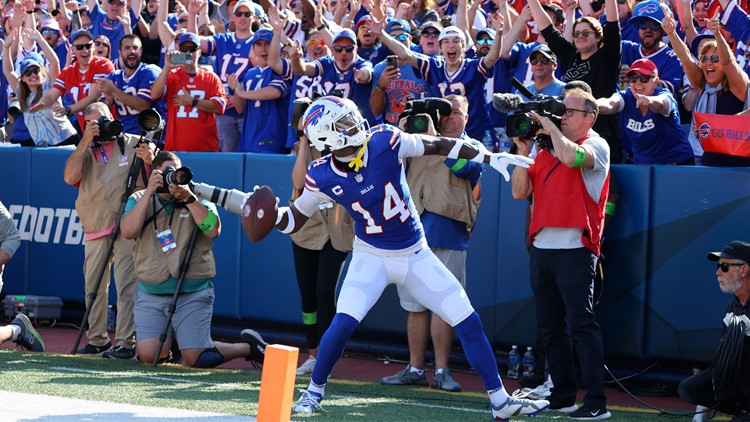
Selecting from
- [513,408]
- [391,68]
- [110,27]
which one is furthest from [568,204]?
[110,27]

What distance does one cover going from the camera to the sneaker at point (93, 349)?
31.8 ft

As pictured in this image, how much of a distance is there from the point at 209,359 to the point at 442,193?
2.28 m

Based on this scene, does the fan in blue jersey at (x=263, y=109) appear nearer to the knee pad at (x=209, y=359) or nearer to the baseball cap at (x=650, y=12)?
the knee pad at (x=209, y=359)

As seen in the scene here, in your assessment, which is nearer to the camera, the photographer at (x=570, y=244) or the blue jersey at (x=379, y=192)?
the blue jersey at (x=379, y=192)

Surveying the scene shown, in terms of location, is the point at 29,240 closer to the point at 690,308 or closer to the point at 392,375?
the point at 392,375

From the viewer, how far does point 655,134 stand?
27.9 ft

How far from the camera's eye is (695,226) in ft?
26.5

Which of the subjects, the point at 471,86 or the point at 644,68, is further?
the point at 471,86

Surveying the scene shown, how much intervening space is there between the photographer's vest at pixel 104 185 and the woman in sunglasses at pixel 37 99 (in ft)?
6.53

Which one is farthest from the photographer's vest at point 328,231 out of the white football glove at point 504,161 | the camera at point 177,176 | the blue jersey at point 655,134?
the blue jersey at point 655,134

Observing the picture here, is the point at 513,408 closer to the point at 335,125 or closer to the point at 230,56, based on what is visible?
the point at 335,125

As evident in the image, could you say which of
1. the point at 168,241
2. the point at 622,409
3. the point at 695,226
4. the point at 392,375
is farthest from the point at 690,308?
the point at 168,241

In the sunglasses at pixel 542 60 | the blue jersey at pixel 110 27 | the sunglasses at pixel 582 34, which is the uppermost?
the blue jersey at pixel 110 27

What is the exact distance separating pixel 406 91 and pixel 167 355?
318 centimetres
